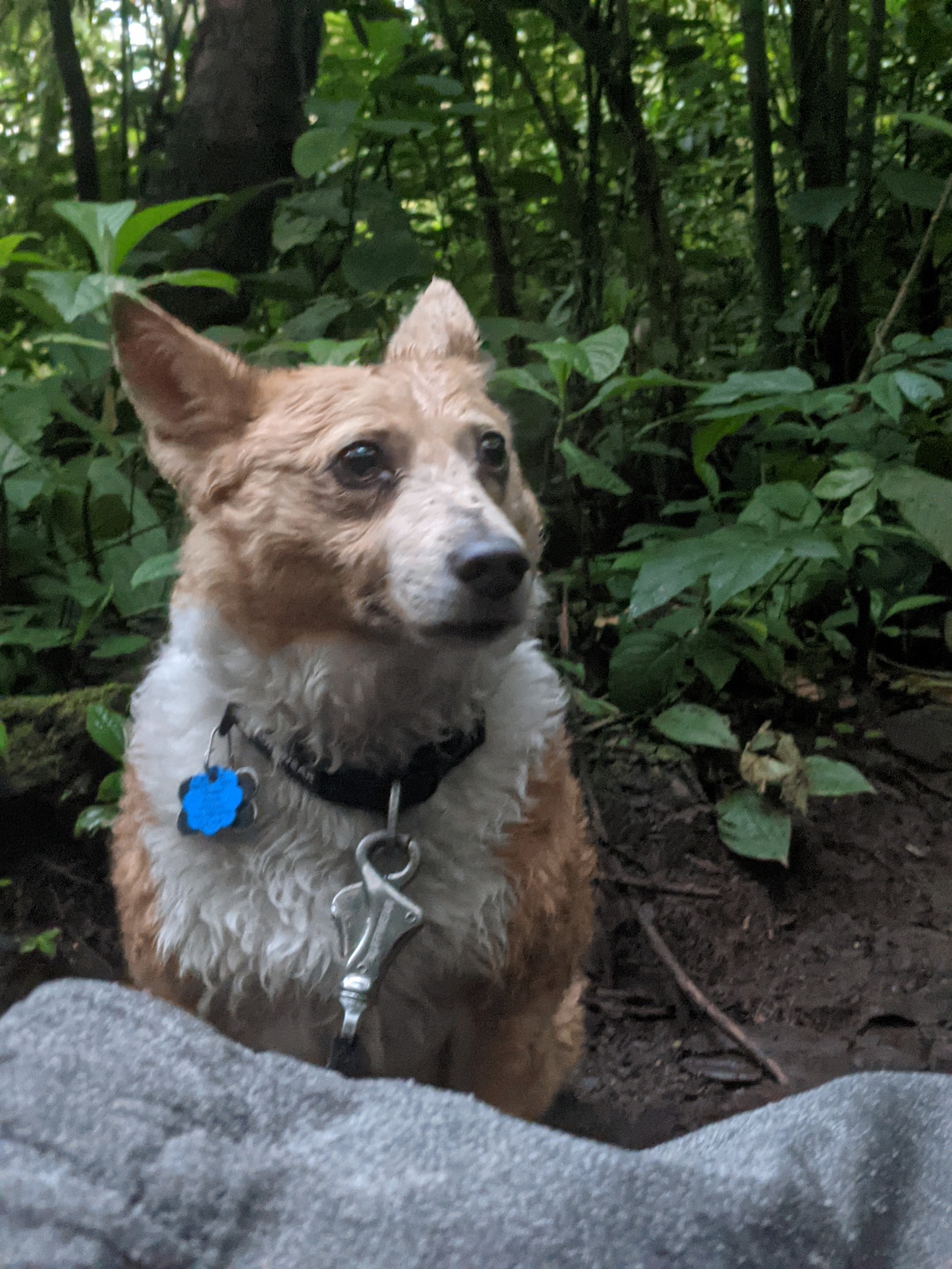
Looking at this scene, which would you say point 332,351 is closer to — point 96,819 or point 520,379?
point 520,379

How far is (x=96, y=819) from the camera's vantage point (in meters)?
1.99

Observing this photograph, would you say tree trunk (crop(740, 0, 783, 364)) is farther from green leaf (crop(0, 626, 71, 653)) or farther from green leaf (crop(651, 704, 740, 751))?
green leaf (crop(0, 626, 71, 653))

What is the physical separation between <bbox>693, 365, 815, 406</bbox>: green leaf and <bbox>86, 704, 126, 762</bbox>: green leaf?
1.52 metres

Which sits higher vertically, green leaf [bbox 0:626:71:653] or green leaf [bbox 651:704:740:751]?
green leaf [bbox 0:626:71:653]

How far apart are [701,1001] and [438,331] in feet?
5.09

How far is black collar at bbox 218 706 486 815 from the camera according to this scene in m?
1.46

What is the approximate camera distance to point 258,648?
1475 mm

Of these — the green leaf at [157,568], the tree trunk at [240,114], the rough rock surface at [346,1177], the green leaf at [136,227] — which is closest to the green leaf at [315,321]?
the tree trunk at [240,114]

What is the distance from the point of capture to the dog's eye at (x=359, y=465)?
1.43m

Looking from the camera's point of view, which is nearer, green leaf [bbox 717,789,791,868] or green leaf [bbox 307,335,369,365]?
green leaf [bbox 307,335,369,365]

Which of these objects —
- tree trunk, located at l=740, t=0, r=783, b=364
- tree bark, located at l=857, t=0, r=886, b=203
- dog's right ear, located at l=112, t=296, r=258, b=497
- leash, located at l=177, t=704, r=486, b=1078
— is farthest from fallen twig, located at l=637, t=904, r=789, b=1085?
tree bark, located at l=857, t=0, r=886, b=203

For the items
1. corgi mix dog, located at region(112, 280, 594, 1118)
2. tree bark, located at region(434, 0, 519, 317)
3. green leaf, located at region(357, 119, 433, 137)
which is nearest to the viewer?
corgi mix dog, located at region(112, 280, 594, 1118)

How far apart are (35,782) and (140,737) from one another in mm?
672

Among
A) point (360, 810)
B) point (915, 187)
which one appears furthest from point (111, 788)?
point (915, 187)
